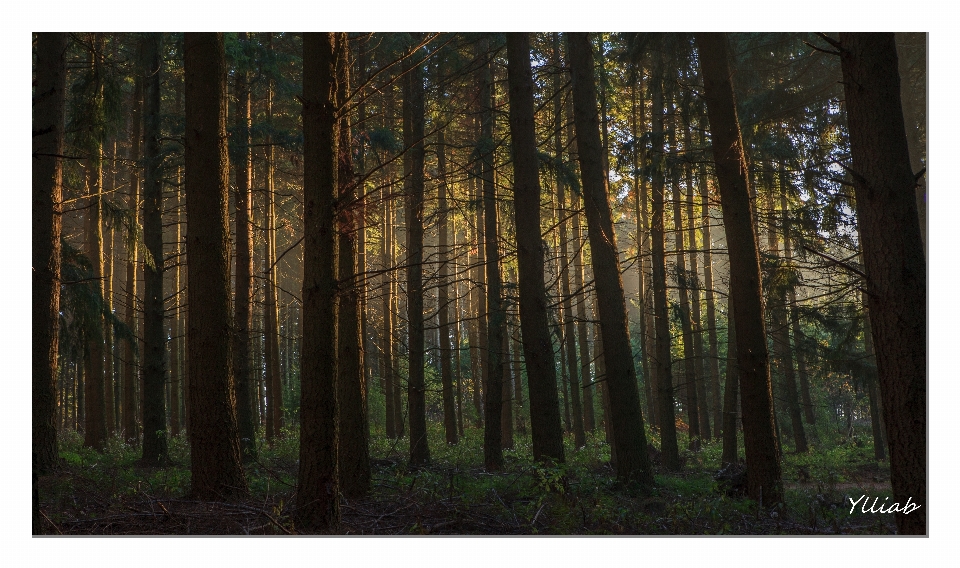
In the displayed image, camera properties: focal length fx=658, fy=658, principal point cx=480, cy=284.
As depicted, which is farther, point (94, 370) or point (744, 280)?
point (94, 370)

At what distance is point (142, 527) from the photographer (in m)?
4.85

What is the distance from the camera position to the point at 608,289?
7922 millimetres

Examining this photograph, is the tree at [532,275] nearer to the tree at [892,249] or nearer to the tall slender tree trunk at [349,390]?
the tall slender tree trunk at [349,390]

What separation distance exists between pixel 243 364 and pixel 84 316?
101 inches

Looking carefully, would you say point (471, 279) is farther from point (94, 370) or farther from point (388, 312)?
point (388, 312)

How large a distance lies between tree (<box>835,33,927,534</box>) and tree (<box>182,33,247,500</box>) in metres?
4.80

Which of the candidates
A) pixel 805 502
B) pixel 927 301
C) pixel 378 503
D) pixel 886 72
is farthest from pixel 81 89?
pixel 805 502

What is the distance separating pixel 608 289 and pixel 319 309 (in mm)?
4513

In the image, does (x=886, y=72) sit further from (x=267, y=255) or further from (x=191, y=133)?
(x=267, y=255)

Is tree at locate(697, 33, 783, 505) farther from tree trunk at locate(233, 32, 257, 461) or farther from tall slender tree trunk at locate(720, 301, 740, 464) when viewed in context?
tree trunk at locate(233, 32, 257, 461)

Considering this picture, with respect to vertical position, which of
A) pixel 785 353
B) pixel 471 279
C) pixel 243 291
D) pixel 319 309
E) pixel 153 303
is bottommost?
pixel 785 353

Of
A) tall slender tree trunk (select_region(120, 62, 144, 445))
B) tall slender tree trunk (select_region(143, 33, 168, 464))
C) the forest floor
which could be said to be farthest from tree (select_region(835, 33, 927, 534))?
tall slender tree trunk (select_region(120, 62, 144, 445))

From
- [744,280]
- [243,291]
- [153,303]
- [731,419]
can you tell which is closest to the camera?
[744,280]

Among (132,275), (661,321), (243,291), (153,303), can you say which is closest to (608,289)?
(661,321)
